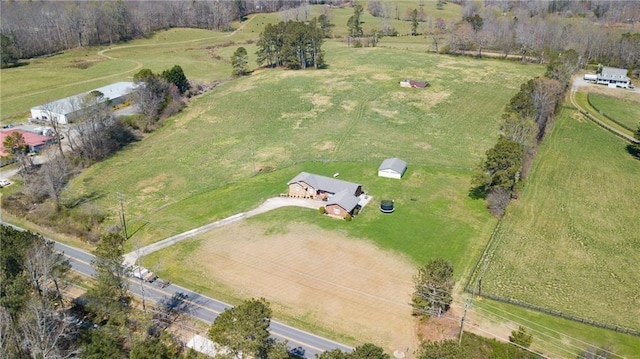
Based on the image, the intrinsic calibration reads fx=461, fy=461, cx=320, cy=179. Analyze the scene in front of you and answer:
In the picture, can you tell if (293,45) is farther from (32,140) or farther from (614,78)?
(614,78)

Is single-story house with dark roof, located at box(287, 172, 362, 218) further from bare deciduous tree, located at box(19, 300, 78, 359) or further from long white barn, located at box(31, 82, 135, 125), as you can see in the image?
long white barn, located at box(31, 82, 135, 125)

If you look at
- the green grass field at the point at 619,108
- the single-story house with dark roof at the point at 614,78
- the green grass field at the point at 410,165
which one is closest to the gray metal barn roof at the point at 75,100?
the green grass field at the point at 410,165

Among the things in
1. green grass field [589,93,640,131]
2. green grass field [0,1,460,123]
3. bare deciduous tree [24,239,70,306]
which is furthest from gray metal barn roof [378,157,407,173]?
green grass field [0,1,460,123]

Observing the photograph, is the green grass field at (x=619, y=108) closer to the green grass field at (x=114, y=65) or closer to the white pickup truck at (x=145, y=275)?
the green grass field at (x=114, y=65)

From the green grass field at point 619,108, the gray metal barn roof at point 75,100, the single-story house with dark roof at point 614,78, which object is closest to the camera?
the gray metal barn roof at point 75,100

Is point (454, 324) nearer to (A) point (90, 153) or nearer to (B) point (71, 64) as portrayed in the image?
(A) point (90, 153)
